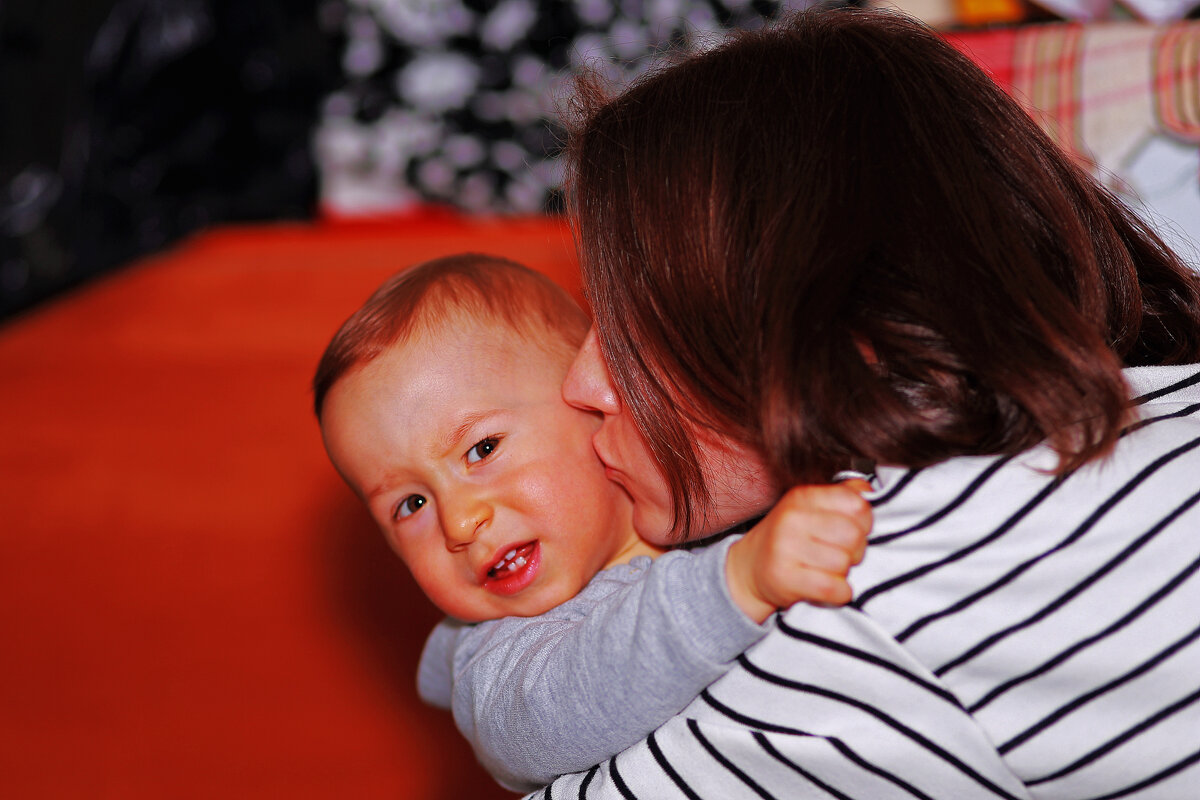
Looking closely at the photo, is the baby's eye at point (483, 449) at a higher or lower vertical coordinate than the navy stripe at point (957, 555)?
lower

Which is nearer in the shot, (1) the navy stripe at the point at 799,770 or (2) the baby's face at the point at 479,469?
(1) the navy stripe at the point at 799,770

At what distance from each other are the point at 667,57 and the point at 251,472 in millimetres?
1012

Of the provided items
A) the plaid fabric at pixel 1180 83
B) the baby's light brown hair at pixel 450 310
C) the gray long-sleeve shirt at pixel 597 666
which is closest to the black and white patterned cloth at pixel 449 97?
the plaid fabric at pixel 1180 83

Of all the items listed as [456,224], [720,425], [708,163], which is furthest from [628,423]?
[456,224]

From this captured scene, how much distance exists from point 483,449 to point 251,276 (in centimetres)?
158

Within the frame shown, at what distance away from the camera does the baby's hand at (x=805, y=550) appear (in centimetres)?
58

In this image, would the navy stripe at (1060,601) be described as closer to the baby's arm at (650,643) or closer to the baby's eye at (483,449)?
the baby's arm at (650,643)

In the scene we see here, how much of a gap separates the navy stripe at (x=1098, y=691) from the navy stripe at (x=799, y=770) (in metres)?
0.10

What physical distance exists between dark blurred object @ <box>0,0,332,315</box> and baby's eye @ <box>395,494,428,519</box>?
158cm

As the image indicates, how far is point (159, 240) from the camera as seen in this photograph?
2.55m

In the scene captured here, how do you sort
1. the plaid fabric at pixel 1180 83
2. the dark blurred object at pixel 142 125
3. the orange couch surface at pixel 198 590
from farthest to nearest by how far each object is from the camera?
the dark blurred object at pixel 142 125 → the plaid fabric at pixel 1180 83 → the orange couch surface at pixel 198 590

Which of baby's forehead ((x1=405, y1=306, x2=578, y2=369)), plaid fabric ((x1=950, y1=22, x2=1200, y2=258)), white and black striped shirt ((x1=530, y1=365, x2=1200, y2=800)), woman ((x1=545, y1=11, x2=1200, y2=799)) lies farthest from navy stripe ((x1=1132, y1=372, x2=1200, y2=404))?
plaid fabric ((x1=950, y1=22, x2=1200, y2=258))

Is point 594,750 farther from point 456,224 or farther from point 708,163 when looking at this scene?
point 456,224

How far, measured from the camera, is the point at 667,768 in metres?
0.65
